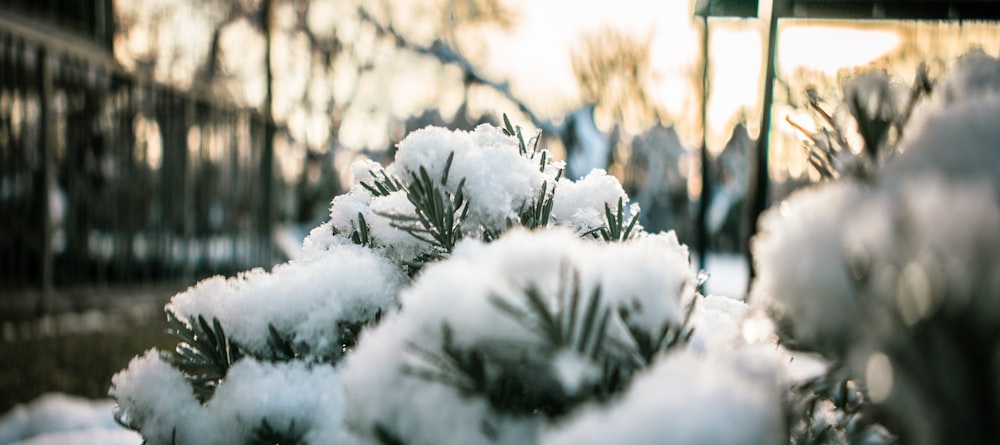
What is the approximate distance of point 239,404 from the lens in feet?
2.22

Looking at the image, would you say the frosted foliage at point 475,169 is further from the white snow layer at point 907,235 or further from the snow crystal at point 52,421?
the snow crystal at point 52,421

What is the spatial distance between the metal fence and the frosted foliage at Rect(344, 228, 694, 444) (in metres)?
5.70

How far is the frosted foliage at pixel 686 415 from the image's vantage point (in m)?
0.36

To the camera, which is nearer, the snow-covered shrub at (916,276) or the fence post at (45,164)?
the snow-covered shrub at (916,276)

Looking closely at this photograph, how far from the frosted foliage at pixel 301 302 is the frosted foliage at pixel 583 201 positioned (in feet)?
0.87

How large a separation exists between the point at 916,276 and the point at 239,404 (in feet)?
2.00

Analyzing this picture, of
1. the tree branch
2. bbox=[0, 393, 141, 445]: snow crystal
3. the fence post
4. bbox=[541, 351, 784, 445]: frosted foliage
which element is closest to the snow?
bbox=[541, 351, 784, 445]: frosted foliage

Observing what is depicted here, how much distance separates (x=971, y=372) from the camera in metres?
0.35

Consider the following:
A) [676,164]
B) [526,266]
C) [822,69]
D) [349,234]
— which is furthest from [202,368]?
[676,164]

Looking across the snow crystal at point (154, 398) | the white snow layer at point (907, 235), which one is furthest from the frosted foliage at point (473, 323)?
the snow crystal at point (154, 398)

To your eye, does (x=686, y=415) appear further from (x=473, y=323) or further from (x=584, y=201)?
(x=584, y=201)

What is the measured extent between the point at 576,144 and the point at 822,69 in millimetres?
7794

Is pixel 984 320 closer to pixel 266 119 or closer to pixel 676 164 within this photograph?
pixel 266 119

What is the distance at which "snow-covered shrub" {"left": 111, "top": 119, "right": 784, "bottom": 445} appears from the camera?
0.46 meters
